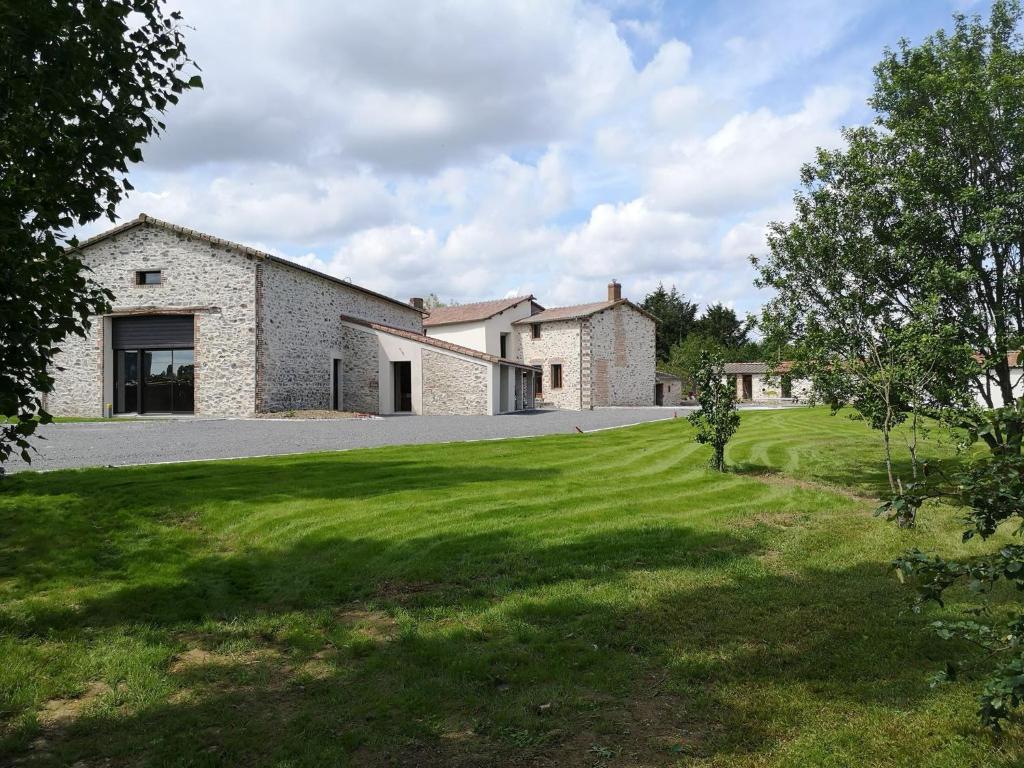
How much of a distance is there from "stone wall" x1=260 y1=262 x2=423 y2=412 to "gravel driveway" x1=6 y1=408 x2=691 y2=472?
9.82 ft

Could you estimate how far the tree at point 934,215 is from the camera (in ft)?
28.1

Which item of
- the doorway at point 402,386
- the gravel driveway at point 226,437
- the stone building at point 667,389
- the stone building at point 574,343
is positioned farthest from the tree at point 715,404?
the stone building at point 667,389

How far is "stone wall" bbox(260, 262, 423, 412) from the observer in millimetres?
24375

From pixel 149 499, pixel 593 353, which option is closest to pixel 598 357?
pixel 593 353

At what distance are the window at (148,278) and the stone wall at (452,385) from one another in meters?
11.3

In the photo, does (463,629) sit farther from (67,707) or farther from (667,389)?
(667,389)

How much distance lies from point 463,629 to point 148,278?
25.3 metres

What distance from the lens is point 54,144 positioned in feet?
12.8

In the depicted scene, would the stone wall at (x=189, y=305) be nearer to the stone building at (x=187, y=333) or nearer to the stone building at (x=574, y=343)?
the stone building at (x=187, y=333)

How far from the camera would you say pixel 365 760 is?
3.12 metres

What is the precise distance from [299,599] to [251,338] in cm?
2040

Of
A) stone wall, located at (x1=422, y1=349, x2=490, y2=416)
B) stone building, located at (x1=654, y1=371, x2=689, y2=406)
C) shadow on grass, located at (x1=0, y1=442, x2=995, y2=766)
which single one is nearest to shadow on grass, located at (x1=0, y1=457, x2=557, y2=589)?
shadow on grass, located at (x1=0, y1=442, x2=995, y2=766)

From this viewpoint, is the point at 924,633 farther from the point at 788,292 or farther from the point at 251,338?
the point at 251,338

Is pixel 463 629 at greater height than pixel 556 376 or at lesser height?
lesser
